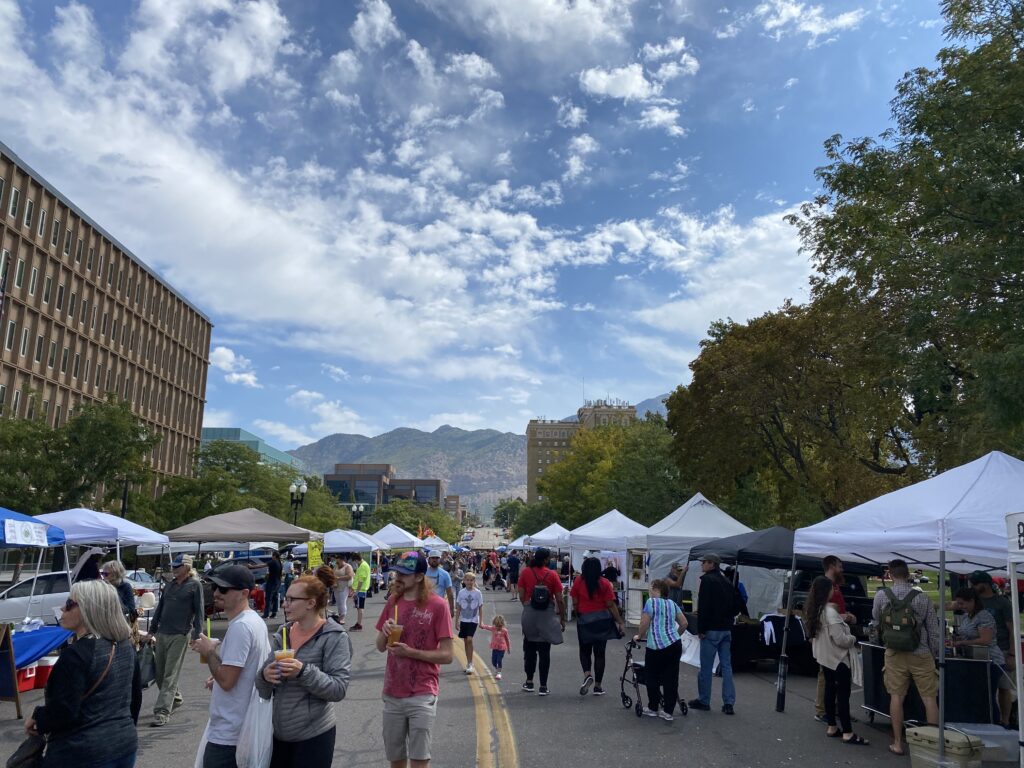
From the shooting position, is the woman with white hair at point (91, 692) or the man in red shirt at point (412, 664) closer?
the woman with white hair at point (91, 692)

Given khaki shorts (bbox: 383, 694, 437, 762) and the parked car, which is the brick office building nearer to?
the parked car

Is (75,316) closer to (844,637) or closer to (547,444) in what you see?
(844,637)

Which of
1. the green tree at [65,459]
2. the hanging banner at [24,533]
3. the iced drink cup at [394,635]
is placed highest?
the green tree at [65,459]

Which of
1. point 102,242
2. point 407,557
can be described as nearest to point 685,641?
point 407,557

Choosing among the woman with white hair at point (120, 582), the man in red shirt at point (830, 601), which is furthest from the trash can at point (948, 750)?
the woman with white hair at point (120, 582)

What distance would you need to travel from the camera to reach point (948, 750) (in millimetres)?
6707

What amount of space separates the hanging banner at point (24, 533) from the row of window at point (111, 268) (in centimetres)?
4651

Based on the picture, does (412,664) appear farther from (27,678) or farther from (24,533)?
(24,533)

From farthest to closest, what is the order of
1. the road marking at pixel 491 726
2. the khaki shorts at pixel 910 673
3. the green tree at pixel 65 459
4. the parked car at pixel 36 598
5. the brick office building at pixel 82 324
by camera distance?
1. the brick office building at pixel 82 324
2. the green tree at pixel 65 459
3. the parked car at pixel 36 598
4. the khaki shorts at pixel 910 673
5. the road marking at pixel 491 726

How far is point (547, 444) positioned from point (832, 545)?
191011 mm

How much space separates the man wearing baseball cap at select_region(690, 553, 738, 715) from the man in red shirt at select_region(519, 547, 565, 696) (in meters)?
1.83

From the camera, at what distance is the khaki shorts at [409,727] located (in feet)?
16.5

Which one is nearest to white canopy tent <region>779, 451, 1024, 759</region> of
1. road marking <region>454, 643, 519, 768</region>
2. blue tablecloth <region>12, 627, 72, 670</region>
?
road marking <region>454, 643, 519, 768</region>

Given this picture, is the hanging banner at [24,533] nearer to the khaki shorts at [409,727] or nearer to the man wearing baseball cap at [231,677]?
the khaki shorts at [409,727]
